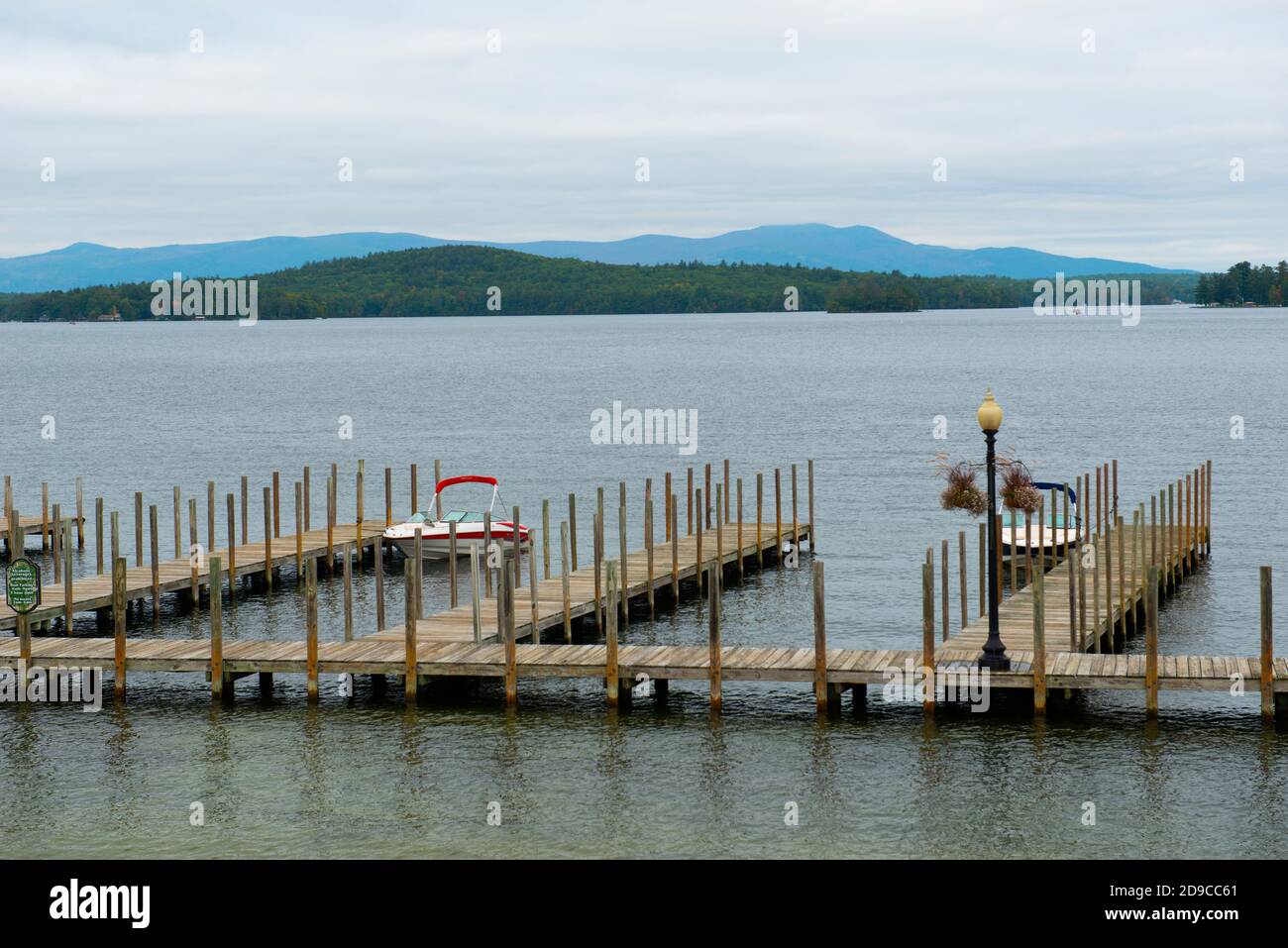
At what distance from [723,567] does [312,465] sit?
3669 centimetres

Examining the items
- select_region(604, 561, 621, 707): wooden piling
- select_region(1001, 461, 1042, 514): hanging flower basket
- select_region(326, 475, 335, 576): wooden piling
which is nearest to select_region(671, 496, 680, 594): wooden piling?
select_region(326, 475, 335, 576): wooden piling

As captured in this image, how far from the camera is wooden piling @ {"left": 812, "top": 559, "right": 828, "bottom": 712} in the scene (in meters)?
26.5

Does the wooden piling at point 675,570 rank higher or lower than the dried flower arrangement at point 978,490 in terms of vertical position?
lower

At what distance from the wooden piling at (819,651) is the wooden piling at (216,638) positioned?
385 inches

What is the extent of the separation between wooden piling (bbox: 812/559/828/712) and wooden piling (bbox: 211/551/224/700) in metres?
9.78

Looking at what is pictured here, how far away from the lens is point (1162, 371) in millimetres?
143000

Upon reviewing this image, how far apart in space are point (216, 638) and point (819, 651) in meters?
10.0

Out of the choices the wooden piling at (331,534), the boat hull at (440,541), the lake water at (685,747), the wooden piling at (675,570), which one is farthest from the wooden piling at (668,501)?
the wooden piling at (331,534)

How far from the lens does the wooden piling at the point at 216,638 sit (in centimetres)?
2797

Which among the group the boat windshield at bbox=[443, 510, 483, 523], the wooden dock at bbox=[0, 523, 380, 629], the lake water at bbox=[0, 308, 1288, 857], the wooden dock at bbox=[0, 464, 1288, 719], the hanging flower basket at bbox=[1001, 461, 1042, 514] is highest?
the hanging flower basket at bbox=[1001, 461, 1042, 514]

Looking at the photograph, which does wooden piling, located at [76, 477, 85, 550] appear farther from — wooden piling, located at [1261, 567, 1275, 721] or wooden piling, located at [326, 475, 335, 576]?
wooden piling, located at [1261, 567, 1275, 721]

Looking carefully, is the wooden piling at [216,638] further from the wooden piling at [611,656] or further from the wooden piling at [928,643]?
the wooden piling at [928,643]

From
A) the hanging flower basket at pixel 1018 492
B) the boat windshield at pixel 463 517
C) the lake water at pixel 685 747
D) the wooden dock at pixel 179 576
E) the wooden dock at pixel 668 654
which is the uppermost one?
the hanging flower basket at pixel 1018 492

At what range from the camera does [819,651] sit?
2688 centimetres
